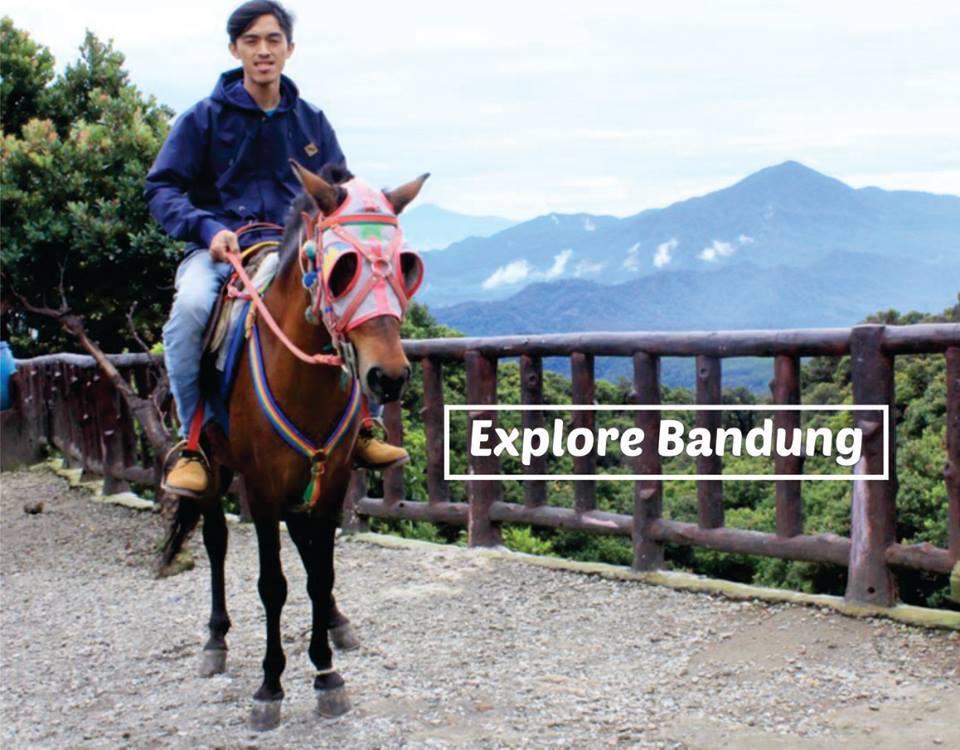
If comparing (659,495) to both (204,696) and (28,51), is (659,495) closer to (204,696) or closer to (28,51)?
(204,696)

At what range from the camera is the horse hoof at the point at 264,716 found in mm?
5043

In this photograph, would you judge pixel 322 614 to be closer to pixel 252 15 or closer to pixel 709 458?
pixel 252 15

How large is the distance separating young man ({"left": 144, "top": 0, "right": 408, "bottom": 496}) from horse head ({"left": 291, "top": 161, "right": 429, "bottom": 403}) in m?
1.07

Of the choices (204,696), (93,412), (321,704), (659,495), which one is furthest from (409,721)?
(93,412)

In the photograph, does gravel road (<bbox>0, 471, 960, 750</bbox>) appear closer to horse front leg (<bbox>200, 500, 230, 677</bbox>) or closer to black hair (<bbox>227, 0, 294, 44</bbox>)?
horse front leg (<bbox>200, 500, 230, 677</bbox>)

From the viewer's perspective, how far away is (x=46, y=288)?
11422mm

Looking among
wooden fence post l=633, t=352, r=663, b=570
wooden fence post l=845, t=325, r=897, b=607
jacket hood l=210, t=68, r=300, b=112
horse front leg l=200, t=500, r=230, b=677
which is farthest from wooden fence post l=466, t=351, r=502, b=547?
jacket hood l=210, t=68, r=300, b=112

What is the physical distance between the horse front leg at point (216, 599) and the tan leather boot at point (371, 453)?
87 cm

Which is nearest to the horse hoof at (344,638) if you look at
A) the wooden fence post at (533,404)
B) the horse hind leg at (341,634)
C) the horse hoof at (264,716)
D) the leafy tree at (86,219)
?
the horse hind leg at (341,634)

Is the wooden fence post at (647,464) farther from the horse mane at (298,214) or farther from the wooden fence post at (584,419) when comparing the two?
the horse mane at (298,214)

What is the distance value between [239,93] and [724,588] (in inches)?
145

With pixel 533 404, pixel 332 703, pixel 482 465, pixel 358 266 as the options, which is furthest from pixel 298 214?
pixel 482 465

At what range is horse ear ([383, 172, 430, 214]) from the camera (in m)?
4.67

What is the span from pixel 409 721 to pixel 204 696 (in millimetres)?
1099
